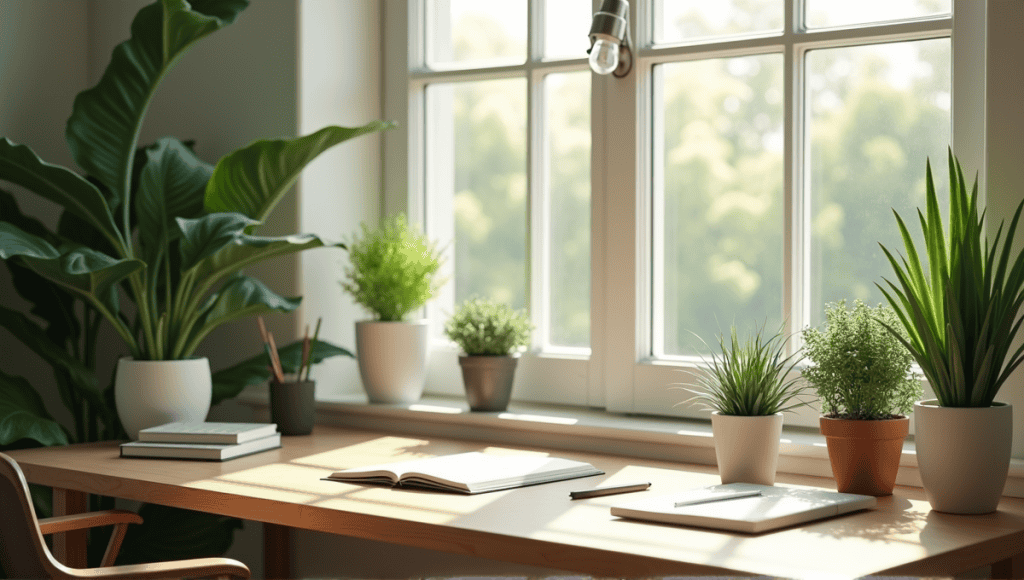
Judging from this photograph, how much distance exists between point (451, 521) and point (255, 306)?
1141 millimetres

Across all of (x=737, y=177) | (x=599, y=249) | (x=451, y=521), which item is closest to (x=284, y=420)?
(x=599, y=249)

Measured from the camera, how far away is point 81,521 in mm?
1938

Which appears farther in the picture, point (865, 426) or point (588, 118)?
point (588, 118)

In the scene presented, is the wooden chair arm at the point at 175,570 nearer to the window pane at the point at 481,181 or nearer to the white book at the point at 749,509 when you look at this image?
the white book at the point at 749,509

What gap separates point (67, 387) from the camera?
9.55 ft

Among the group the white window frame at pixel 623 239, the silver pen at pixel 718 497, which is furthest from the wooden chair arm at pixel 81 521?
the white window frame at pixel 623 239

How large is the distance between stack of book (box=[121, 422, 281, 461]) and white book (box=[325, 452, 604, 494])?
13.6 inches

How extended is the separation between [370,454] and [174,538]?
2.54ft

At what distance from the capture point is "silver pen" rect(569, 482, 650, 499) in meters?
1.82

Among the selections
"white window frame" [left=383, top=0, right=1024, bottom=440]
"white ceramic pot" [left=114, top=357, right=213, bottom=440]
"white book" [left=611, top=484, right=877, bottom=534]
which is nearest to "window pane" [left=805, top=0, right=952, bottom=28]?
"white window frame" [left=383, top=0, right=1024, bottom=440]

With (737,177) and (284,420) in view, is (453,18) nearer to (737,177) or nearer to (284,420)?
(737,177)

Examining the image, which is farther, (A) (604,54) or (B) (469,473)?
(A) (604,54)

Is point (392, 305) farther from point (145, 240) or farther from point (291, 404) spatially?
point (145, 240)

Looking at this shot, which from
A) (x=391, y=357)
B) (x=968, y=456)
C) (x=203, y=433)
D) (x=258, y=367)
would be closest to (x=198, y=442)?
(x=203, y=433)
